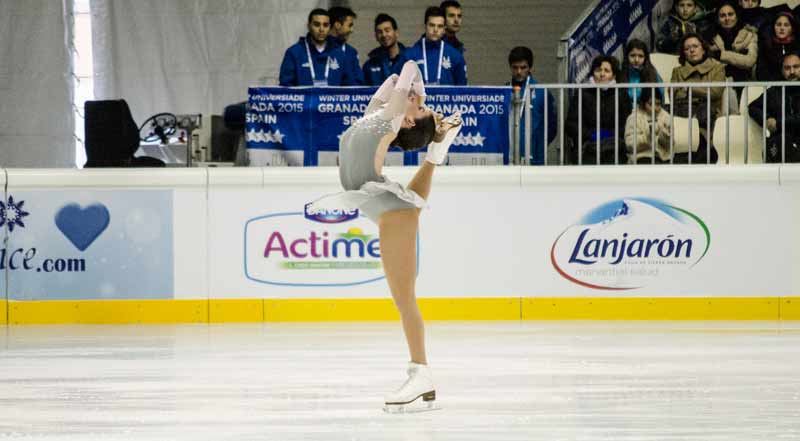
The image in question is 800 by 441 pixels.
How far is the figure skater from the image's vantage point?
4.36m

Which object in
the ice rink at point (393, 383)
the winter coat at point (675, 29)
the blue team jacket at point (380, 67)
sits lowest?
the ice rink at point (393, 383)

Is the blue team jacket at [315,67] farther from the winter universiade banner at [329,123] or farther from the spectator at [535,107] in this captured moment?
the spectator at [535,107]

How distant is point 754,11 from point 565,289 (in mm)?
3306

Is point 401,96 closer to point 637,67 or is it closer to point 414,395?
point 414,395

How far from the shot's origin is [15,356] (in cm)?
664

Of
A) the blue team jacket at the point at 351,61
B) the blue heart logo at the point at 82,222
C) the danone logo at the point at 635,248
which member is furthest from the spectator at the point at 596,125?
the blue heart logo at the point at 82,222

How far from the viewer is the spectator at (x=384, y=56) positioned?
10.1m

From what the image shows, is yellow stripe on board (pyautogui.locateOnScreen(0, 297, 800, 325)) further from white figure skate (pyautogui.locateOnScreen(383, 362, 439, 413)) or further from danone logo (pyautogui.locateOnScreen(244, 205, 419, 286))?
white figure skate (pyautogui.locateOnScreen(383, 362, 439, 413))

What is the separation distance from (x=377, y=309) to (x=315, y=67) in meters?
2.26

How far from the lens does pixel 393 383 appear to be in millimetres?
5285

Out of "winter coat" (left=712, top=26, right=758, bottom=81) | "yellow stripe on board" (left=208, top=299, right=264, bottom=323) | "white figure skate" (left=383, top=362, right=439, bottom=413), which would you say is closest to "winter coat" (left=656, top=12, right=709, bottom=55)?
"winter coat" (left=712, top=26, right=758, bottom=81)

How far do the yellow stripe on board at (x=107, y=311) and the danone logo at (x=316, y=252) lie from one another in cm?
58

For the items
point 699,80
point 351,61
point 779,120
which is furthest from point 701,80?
point 351,61

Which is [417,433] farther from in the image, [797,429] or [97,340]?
[97,340]
